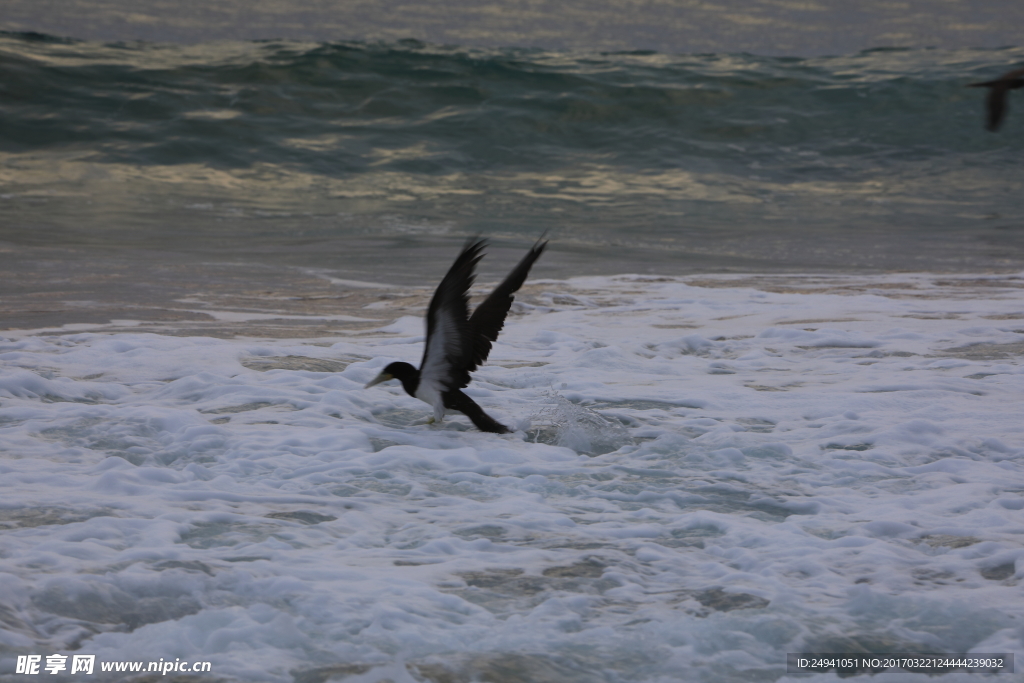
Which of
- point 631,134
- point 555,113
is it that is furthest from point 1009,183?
point 555,113

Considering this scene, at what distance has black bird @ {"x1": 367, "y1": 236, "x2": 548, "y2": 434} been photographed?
5.02 meters

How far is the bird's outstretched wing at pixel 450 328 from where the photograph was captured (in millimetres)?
4992

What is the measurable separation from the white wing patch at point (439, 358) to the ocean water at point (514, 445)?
0.28 m

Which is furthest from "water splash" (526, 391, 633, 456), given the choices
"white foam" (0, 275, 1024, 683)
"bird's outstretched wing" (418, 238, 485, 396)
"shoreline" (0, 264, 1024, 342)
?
"shoreline" (0, 264, 1024, 342)

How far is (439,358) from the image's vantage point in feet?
17.4

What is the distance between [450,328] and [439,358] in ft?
0.73

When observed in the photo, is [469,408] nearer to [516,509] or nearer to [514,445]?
[514,445]

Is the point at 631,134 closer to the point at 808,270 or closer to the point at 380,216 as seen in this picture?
the point at 380,216

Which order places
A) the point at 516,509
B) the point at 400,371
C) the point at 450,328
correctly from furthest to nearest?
the point at 400,371, the point at 450,328, the point at 516,509

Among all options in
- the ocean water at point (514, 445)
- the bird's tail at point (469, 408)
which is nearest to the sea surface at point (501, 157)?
the ocean water at point (514, 445)

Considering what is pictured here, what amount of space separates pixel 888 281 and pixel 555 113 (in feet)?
47.6

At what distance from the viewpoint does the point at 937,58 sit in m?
31.6

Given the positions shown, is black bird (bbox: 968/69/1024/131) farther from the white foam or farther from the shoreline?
the shoreline

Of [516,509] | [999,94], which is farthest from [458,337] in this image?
[999,94]
